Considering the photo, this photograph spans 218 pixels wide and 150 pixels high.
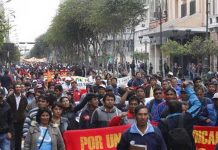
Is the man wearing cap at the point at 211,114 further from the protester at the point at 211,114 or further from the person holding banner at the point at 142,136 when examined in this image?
the person holding banner at the point at 142,136

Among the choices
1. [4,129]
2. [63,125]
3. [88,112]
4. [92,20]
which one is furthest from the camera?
[92,20]

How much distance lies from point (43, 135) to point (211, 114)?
3.24 m

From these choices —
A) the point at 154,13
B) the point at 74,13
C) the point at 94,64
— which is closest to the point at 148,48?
the point at 154,13

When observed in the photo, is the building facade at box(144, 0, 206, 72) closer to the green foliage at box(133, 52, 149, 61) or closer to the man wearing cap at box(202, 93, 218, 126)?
the green foliage at box(133, 52, 149, 61)

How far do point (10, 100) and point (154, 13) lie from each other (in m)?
54.5

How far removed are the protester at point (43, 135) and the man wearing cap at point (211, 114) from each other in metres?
2.91

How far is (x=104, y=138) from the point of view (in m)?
9.97

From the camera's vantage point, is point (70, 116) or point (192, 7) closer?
point (70, 116)

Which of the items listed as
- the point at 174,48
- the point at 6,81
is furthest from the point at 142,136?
the point at 174,48

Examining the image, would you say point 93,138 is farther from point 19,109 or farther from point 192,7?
point 192,7

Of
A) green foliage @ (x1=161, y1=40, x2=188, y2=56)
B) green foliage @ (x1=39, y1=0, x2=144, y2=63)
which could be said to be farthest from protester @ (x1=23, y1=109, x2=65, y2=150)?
green foliage @ (x1=39, y1=0, x2=144, y2=63)

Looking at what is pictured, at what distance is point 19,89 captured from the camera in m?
12.6

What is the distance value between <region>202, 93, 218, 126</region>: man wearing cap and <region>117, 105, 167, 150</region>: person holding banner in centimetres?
341

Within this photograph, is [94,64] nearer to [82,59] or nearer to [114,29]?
[82,59]
